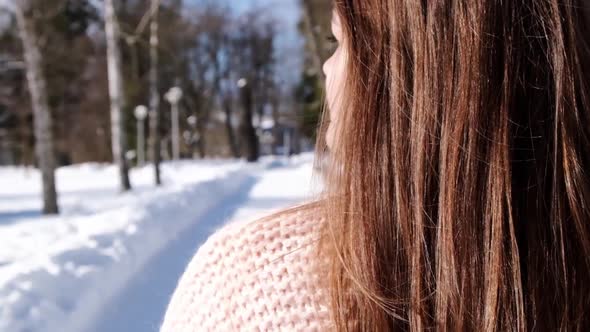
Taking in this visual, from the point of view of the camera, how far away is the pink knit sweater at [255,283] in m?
0.69

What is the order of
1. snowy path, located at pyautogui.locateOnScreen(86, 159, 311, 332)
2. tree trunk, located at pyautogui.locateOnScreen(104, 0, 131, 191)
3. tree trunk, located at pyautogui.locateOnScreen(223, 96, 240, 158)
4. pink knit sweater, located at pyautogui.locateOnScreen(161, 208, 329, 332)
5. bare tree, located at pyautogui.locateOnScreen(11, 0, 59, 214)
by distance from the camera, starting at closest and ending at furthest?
pink knit sweater, located at pyautogui.locateOnScreen(161, 208, 329, 332), snowy path, located at pyautogui.locateOnScreen(86, 159, 311, 332), bare tree, located at pyautogui.locateOnScreen(11, 0, 59, 214), tree trunk, located at pyautogui.locateOnScreen(104, 0, 131, 191), tree trunk, located at pyautogui.locateOnScreen(223, 96, 240, 158)

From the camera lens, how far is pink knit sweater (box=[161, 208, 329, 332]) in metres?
0.69

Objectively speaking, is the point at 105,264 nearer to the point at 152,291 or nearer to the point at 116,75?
the point at 152,291

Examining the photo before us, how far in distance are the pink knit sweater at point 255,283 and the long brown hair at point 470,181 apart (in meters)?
0.03

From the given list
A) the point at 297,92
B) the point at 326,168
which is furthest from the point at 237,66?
the point at 326,168

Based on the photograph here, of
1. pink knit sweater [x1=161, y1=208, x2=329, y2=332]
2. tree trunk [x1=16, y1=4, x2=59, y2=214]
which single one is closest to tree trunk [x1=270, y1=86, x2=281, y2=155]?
tree trunk [x1=16, y1=4, x2=59, y2=214]

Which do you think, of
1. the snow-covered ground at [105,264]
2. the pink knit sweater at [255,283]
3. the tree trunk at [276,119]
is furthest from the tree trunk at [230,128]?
the pink knit sweater at [255,283]

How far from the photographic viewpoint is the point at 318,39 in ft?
40.0

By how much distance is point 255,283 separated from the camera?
71 cm

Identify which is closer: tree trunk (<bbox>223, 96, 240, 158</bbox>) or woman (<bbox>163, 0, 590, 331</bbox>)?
woman (<bbox>163, 0, 590, 331</bbox>)

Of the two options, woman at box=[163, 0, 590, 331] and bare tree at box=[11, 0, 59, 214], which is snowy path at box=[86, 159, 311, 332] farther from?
bare tree at box=[11, 0, 59, 214]

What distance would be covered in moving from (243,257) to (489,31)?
418 mm

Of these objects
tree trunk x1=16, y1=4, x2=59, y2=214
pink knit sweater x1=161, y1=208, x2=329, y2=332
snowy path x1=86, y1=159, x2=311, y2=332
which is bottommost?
snowy path x1=86, y1=159, x2=311, y2=332

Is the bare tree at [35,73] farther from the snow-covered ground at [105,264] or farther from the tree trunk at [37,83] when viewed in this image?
the snow-covered ground at [105,264]
